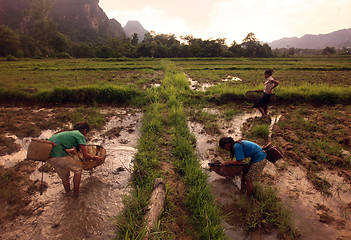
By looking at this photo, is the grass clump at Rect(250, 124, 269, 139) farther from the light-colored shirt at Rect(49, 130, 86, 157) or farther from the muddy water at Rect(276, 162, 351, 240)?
the light-colored shirt at Rect(49, 130, 86, 157)

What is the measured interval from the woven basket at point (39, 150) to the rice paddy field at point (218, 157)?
92 centimetres

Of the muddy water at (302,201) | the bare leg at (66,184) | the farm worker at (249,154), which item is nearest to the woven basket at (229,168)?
the farm worker at (249,154)

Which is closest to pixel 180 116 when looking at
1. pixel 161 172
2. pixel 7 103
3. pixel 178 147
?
pixel 178 147

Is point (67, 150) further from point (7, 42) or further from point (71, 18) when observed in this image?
point (71, 18)

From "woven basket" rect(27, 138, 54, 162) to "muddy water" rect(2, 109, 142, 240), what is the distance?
829mm

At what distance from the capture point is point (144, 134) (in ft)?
14.2

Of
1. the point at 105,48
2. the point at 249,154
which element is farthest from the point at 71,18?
the point at 249,154

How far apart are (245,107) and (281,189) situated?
14.3ft

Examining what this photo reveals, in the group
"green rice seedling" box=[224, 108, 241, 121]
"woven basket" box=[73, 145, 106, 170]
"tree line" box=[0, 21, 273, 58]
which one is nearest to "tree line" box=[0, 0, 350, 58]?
"tree line" box=[0, 21, 273, 58]

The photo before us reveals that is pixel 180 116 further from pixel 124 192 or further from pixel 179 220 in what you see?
pixel 179 220

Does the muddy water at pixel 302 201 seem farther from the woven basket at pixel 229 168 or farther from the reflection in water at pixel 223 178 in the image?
the woven basket at pixel 229 168

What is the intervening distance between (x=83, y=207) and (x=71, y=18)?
405 feet

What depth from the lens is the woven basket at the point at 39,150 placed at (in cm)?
221

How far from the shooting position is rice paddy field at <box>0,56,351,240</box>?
2.21m
